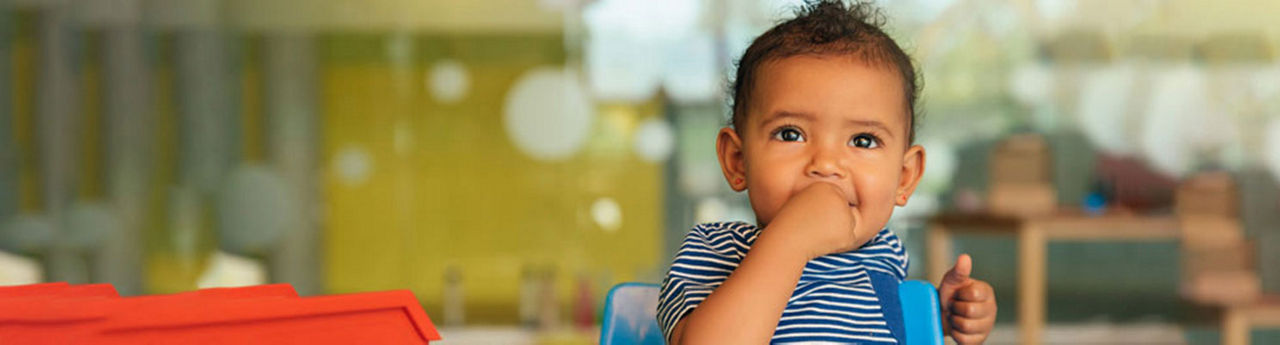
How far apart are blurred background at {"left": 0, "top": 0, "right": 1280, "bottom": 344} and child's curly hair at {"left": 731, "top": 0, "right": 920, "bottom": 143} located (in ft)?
9.77

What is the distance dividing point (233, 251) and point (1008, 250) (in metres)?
2.66

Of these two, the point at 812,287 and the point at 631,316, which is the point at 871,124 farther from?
the point at 631,316

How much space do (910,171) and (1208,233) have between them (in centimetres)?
264

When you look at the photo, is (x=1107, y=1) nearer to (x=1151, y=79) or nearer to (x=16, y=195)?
(x=1151, y=79)

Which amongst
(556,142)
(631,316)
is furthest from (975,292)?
(556,142)

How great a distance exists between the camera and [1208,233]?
3365 mm

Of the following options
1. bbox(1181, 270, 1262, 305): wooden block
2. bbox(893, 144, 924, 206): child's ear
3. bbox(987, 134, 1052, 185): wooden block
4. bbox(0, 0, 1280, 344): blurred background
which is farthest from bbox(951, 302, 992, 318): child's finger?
bbox(0, 0, 1280, 344): blurred background

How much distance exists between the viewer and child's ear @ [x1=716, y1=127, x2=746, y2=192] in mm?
1072

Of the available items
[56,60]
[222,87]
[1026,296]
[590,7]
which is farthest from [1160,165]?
[56,60]

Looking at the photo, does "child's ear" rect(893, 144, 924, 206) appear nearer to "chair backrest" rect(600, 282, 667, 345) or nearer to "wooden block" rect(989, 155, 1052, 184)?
"chair backrest" rect(600, 282, 667, 345)

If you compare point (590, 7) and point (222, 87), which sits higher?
point (590, 7)

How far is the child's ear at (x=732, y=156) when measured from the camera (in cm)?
107

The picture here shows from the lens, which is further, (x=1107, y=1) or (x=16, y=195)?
(x=1107, y=1)

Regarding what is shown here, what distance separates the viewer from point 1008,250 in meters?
4.14
